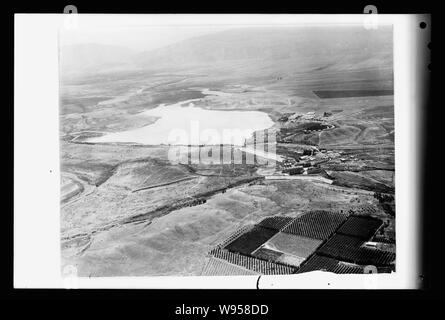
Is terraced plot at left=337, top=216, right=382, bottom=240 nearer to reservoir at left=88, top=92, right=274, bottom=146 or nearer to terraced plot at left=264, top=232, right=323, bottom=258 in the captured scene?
terraced plot at left=264, top=232, right=323, bottom=258

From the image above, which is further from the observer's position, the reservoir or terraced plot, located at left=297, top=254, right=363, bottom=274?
the reservoir

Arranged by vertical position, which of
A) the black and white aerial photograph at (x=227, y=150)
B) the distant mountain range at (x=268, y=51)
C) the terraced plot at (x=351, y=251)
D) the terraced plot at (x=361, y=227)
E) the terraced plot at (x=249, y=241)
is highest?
the distant mountain range at (x=268, y=51)

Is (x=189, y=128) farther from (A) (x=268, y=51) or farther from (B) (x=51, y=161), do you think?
(B) (x=51, y=161)

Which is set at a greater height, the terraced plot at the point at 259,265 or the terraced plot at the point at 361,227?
the terraced plot at the point at 361,227

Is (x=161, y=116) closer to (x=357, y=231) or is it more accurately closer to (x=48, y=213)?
(x=48, y=213)

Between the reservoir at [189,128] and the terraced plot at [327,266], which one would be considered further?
the reservoir at [189,128]

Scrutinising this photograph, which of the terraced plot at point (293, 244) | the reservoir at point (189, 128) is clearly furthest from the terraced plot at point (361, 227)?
the reservoir at point (189, 128)

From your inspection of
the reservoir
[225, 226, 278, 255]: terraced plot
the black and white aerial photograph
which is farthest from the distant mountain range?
[225, 226, 278, 255]: terraced plot

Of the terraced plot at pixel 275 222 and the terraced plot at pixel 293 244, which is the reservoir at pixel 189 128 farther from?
the terraced plot at pixel 293 244
